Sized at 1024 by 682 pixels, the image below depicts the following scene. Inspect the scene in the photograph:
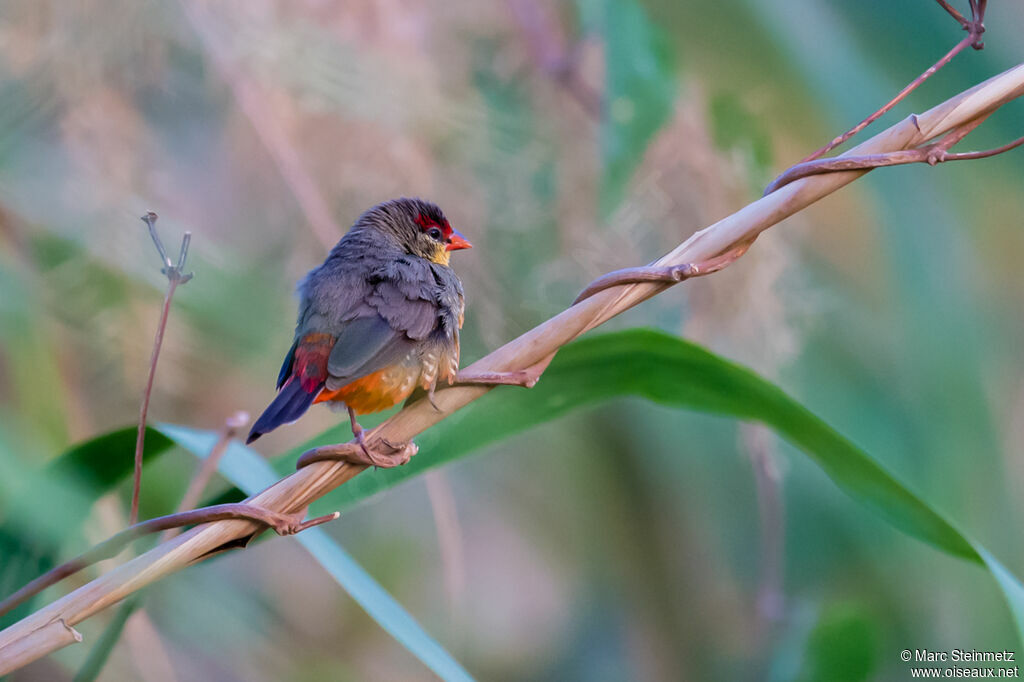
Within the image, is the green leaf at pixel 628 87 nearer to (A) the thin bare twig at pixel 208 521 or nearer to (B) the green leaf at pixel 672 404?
(B) the green leaf at pixel 672 404

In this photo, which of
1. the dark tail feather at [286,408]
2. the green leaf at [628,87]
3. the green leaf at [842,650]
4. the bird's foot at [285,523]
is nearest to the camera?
the bird's foot at [285,523]

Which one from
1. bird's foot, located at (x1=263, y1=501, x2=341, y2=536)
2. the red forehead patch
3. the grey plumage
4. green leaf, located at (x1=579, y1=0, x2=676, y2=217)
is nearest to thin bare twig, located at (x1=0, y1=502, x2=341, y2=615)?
bird's foot, located at (x1=263, y1=501, x2=341, y2=536)

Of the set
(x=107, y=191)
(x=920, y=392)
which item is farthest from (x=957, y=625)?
(x=107, y=191)

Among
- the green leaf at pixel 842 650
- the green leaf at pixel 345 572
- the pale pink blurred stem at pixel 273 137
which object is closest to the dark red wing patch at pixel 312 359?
the green leaf at pixel 345 572

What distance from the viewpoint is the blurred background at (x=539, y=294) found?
1896 mm

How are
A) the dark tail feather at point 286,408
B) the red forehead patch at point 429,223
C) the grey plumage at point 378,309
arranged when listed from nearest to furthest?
the dark tail feather at point 286,408 → the grey plumage at point 378,309 → the red forehead patch at point 429,223

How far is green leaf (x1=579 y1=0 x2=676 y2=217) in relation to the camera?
1887 mm

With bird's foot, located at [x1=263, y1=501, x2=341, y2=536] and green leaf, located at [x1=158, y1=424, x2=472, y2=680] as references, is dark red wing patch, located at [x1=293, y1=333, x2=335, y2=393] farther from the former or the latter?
bird's foot, located at [x1=263, y1=501, x2=341, y2=536]

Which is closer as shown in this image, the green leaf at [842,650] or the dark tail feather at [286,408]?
the dark tail feather at [286,408]

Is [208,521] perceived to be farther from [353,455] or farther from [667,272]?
[667,272]

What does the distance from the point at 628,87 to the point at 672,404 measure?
104 cm

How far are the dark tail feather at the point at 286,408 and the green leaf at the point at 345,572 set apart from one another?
0.25ft

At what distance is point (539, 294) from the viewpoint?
2170 millimetres

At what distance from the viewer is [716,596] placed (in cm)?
205
